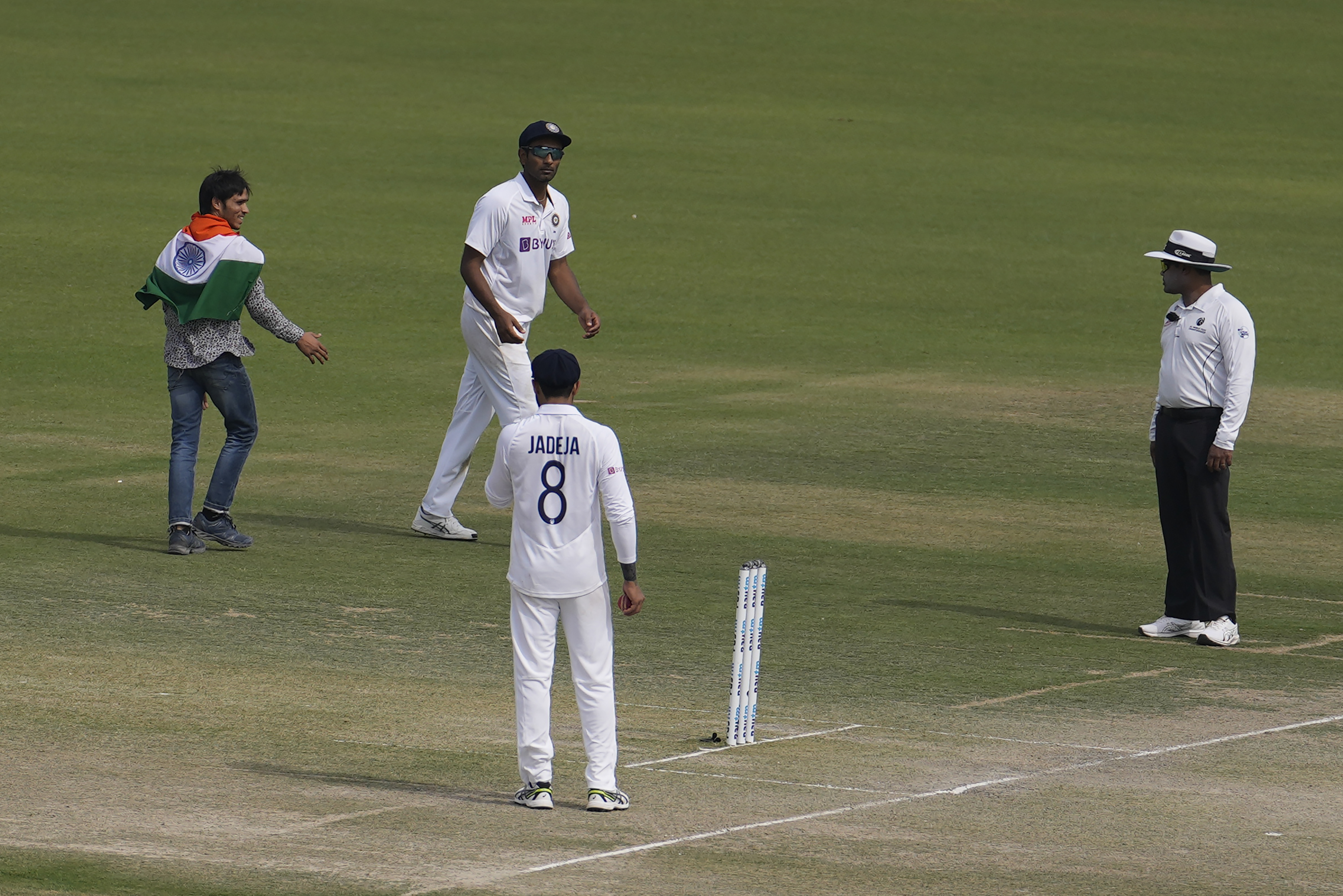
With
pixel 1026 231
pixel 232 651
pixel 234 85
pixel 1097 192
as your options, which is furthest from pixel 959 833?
pixel 234 85

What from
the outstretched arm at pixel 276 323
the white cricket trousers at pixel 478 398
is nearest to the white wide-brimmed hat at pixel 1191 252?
the white cricket trousers at pixel 478 398

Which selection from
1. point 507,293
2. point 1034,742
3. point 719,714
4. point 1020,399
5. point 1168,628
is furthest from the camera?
point 1020,399

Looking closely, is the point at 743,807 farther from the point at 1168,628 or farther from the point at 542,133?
the point at 542,133

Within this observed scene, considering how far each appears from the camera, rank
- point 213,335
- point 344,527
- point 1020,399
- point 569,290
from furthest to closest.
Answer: point 1020,399 → point 344,527 → point 569,290 → point 213,335

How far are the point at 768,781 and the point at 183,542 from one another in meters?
5.30

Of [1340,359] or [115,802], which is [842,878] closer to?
[115,802]

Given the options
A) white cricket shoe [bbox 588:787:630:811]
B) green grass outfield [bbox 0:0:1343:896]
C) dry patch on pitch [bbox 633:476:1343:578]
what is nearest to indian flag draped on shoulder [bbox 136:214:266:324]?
green grass outfield [bbox 0:0:1343:896]

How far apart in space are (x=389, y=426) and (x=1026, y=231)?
1581 centimetres

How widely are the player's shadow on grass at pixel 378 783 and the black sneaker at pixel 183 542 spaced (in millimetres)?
4297

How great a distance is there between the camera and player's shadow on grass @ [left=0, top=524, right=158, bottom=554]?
1282 centimetres

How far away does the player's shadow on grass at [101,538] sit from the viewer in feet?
42.1

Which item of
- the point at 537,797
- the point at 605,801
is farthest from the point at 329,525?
the point at 605,801

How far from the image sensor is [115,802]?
25.7 feet

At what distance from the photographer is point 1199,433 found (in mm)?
11555
